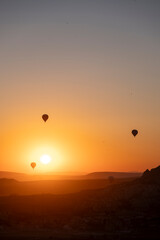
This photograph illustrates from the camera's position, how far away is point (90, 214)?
152ft

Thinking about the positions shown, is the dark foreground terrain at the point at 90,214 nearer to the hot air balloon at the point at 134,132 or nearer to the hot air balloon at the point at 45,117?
the hot air balloon at the point at 134,132

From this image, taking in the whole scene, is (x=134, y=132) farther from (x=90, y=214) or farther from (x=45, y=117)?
(x=90, y=214)


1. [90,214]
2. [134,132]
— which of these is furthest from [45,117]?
[90,214]

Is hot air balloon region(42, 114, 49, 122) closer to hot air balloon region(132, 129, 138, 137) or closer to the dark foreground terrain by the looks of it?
hot air balloon region(132, 129, 138, 137)

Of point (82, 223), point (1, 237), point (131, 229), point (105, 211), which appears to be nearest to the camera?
point (1, 237)

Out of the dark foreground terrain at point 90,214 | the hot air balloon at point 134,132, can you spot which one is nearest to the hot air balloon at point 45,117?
the hot air balloon at point 134,132

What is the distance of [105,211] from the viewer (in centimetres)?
4712

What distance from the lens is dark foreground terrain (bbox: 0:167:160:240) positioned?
1567 inches


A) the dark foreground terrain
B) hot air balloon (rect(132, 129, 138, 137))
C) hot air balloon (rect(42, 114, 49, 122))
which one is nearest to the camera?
the dark foreground terrain

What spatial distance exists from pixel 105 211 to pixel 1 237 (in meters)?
13.7

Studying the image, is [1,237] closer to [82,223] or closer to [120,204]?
[82,223]

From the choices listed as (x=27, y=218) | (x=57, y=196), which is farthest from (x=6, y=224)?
(x=57, y=196)

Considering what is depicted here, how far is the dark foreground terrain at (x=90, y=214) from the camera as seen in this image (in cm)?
3981

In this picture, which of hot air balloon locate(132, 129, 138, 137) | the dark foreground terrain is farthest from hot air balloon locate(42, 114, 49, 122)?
the dark foreground terrain
